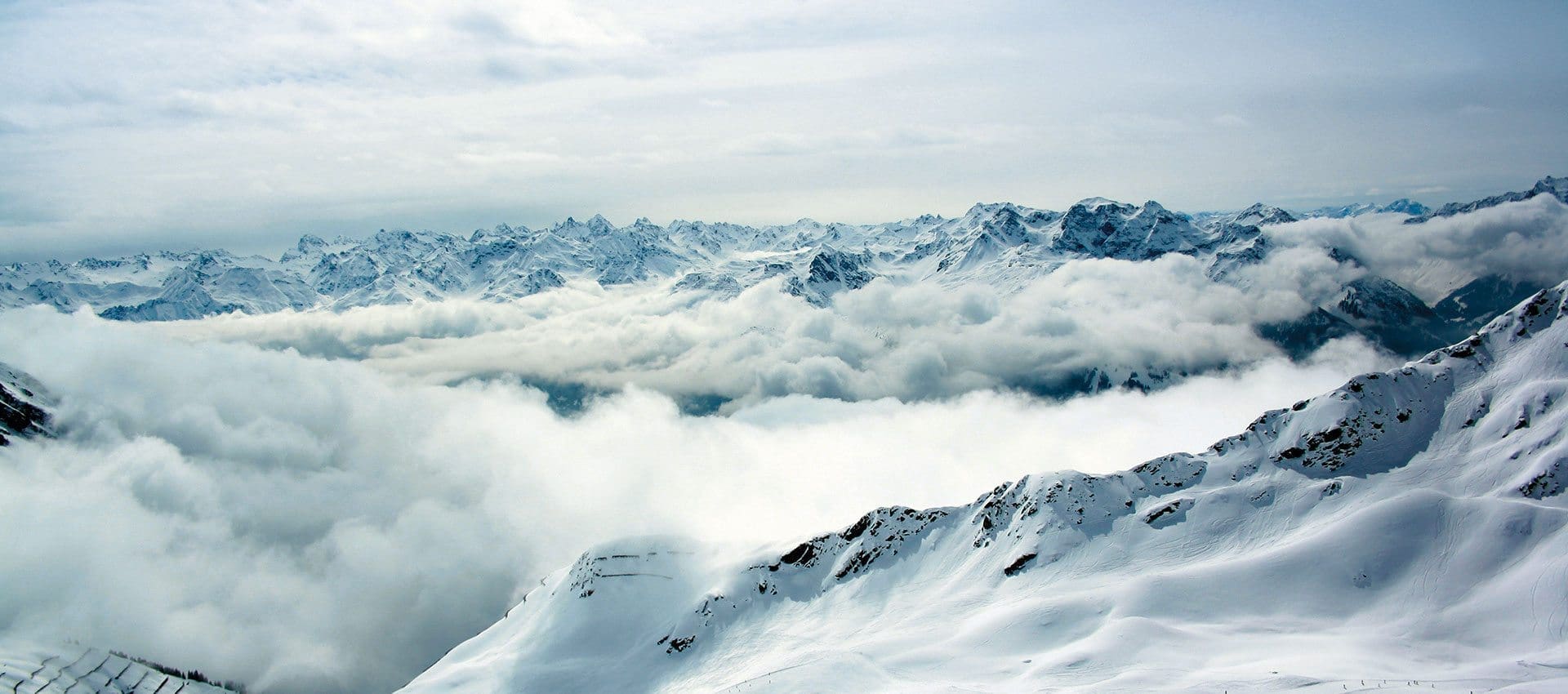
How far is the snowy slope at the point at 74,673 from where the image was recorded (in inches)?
6540

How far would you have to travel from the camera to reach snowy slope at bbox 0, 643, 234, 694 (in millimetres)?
166125

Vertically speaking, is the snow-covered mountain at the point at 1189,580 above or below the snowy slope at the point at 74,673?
above

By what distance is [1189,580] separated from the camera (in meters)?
118

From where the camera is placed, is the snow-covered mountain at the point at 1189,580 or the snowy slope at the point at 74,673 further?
the snowy slope at the point at 74,673

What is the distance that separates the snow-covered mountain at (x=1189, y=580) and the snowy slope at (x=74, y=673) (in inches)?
3474

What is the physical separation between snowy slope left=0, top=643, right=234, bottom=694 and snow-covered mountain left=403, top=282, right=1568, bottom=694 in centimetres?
8825

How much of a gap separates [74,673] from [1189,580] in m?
249

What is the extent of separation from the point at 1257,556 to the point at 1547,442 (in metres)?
52.2

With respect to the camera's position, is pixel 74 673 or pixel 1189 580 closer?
pixel 1189 580

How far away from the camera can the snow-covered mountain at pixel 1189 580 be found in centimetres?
9756

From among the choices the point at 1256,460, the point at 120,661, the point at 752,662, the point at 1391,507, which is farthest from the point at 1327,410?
the point at 120,661

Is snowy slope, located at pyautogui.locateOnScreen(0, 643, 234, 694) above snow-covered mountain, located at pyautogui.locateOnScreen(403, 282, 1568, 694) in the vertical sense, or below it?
below

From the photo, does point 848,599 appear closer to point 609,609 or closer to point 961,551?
point 961,551

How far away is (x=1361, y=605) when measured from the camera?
10756cm
